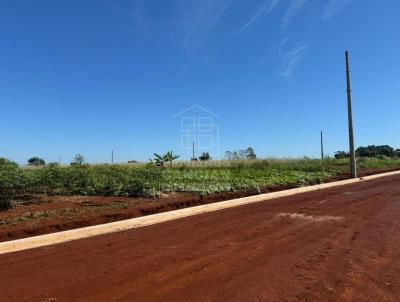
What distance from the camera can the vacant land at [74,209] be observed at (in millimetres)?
9344

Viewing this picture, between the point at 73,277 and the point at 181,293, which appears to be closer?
the point at 181,293

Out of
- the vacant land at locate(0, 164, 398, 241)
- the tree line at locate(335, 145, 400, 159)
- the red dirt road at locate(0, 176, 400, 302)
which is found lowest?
the red dirt road at locate(0, 176, 400, 302)

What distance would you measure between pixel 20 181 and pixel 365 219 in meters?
10.5

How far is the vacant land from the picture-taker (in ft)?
30.7

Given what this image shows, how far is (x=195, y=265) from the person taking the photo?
6184 mm

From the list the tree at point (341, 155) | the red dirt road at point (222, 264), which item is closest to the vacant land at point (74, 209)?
the red dirt road at point (222, 264)

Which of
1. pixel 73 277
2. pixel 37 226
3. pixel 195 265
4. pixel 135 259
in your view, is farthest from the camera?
pixel 37 226

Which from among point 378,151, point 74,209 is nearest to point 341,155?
point 378,151

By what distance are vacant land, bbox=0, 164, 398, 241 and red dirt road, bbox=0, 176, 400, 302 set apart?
1.48 m

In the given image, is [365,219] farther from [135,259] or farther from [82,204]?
[82,204]

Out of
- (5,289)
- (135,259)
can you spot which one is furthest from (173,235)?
(5,289)

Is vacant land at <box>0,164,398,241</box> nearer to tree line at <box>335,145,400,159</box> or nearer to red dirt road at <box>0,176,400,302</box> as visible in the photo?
red dirt road at <box>0,176,400,302</box>

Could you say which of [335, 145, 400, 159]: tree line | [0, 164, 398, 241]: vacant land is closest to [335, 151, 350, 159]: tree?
[335, 145, 400, 159]: tree line

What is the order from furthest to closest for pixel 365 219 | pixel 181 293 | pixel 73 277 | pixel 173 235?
pixel 365 219 → pixel 173 235 → pixel 73 277 → pixel 181 293
